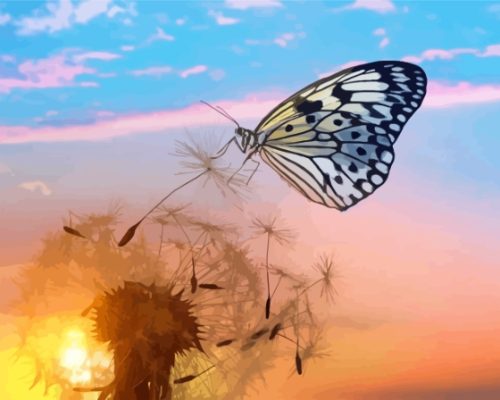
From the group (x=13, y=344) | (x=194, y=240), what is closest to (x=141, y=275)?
(x=194, y=240)

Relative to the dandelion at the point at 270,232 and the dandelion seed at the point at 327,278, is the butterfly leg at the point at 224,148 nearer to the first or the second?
the dandelion at the point at 270,232

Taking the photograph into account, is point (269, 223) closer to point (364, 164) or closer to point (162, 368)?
point (364, 164)

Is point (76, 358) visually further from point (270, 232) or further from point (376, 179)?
point (376, 179)

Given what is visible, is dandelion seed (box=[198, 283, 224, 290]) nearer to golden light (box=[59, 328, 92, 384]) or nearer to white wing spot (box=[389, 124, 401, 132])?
golden light (box=[59, 328, 92, 384])

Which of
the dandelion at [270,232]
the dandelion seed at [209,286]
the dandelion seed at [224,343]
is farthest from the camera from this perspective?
the dandelion at [270,232]

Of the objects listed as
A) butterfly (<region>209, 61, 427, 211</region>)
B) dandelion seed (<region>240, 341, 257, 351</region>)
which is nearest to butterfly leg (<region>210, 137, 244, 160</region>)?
butterfly (<region>209, 61, 427, 211</region>)

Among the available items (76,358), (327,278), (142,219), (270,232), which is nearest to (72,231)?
(142,219)

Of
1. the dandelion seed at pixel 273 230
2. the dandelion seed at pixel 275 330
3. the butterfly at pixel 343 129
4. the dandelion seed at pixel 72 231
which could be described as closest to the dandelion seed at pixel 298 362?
the dandelion seed at pixel 275 330
